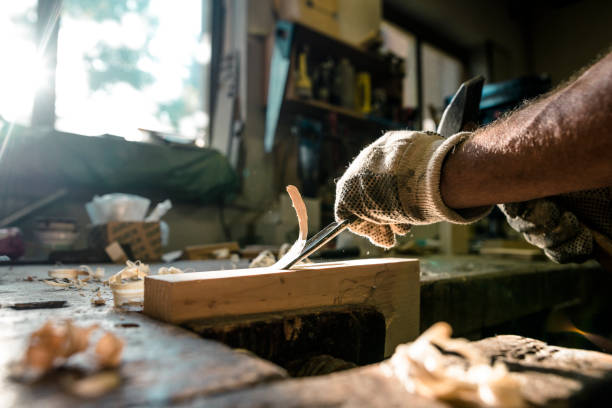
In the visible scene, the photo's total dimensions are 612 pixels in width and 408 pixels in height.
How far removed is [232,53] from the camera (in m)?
3.31

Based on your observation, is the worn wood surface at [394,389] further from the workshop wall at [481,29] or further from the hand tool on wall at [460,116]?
the workshop wall at [481,29]

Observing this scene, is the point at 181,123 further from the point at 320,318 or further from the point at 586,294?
the point at 586,294

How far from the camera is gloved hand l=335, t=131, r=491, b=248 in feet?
2.88

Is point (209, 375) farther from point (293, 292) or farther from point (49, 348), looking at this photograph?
point (293, 292)

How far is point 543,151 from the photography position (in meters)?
0.69

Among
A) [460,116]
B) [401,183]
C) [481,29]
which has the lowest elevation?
[401,183]

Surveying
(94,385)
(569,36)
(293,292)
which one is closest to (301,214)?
(293,292)

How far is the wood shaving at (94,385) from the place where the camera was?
399mm

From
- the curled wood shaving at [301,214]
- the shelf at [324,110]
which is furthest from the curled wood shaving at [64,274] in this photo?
the shelf at [324,110]

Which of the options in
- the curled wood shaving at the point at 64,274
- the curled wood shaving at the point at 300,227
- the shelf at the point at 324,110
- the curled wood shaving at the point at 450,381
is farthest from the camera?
the shelf at the point at 324,110

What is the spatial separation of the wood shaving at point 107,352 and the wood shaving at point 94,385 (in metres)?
0.02

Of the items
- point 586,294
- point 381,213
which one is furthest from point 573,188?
point 586,294

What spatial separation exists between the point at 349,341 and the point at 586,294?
1.96 meters

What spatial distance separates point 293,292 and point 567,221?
878 millimetres
